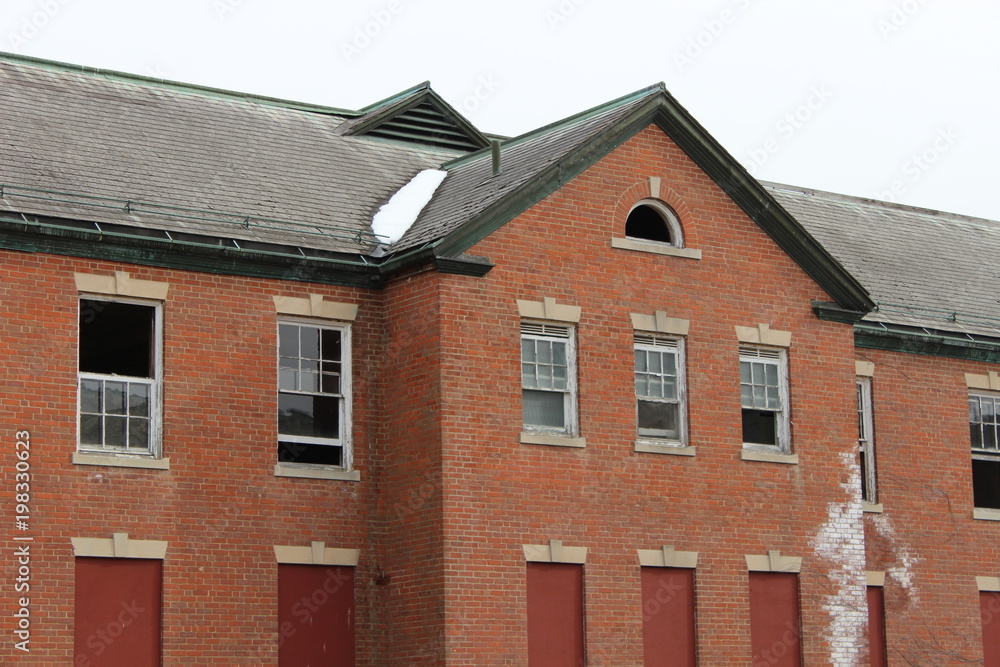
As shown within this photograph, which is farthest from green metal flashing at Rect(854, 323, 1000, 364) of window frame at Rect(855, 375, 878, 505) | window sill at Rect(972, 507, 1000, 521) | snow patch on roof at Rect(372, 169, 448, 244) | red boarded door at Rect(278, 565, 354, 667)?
red boarded door at Rect(278, 565, 354, 667)

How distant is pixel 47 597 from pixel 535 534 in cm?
609

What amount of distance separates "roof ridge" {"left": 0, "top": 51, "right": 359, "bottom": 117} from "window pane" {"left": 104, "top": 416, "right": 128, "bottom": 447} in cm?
657

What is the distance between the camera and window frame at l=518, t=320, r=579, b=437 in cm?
2103

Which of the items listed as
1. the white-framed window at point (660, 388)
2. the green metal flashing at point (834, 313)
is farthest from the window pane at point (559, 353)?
the green metal flashing at point (834, 313)

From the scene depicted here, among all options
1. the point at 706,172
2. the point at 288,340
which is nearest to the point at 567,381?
the point at 288,340

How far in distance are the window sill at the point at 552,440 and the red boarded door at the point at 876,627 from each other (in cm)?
652

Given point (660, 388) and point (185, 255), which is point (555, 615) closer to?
point (660, 388)

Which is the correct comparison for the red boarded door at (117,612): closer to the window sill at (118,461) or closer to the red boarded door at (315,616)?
the window sill at (118,461)

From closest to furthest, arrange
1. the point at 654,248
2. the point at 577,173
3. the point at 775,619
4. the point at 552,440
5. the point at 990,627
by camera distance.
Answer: the point at 552,440
the point at 577,173
the point at 654,248
the point at 775,619
the point at 990,627

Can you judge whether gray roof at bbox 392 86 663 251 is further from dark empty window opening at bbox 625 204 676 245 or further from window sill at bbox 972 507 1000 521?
window sill at bbox 972 507 1000 521

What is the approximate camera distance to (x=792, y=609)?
74.0 feet

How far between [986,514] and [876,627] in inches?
122

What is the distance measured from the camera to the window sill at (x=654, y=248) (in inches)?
868

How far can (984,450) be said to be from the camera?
26719 mm
